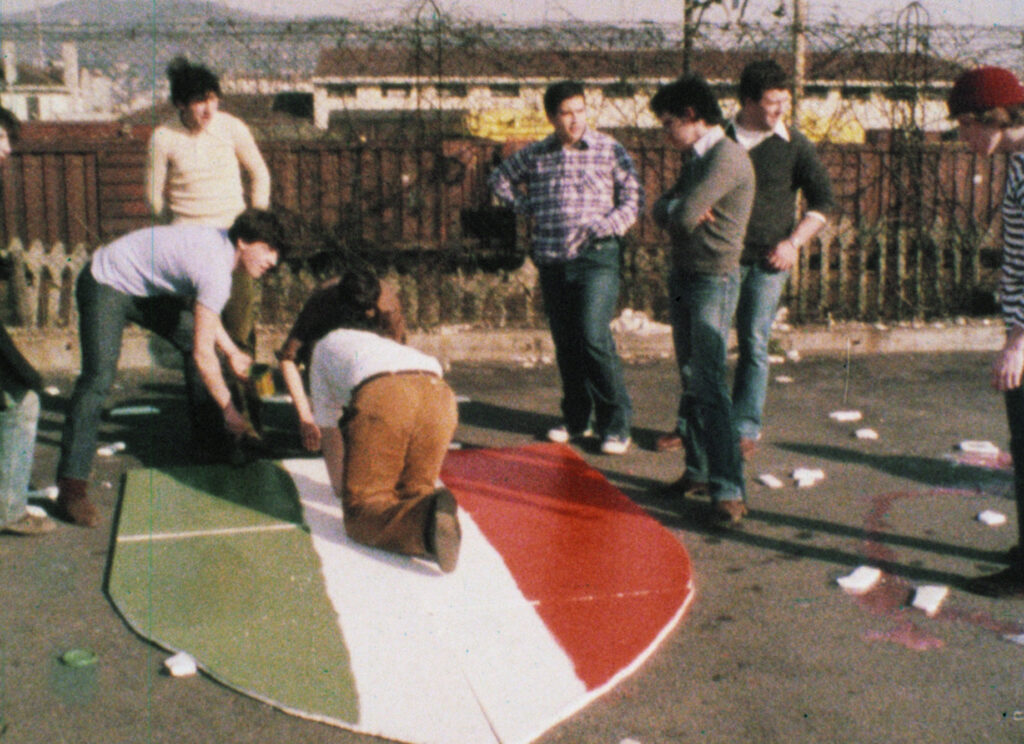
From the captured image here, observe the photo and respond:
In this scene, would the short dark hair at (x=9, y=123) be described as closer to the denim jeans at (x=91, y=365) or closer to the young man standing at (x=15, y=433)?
the young man standing at (x=15, y=433)

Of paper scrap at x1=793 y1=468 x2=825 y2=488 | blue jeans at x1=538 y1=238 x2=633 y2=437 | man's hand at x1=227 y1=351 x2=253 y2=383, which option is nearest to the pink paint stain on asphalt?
paper scrap at x1=793 y1=468 x2=825 y2=488

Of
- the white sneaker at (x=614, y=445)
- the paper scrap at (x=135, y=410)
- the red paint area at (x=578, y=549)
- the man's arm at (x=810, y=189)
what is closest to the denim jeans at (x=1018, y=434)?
the red paint area at (x=578, y=549)

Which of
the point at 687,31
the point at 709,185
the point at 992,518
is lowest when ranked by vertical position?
the point at 992,518

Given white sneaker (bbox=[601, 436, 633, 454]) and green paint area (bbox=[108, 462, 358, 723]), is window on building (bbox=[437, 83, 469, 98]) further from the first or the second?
green paint area (bbox=[108, 462, 358, 723])

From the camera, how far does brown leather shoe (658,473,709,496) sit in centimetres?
526

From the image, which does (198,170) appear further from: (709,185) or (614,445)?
(709,185)

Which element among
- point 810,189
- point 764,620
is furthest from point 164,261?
point 810,189

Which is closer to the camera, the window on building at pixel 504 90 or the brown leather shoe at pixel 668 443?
the brown leather shoe at pixel 668 443

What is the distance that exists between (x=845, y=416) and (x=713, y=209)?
8.19 ft

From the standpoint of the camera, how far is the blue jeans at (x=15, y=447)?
449 cm

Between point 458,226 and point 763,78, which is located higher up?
point 763,78

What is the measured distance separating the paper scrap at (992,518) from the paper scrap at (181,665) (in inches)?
→ 136

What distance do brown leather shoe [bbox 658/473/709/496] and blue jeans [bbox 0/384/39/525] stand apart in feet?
9.52

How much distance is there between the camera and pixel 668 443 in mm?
6141
